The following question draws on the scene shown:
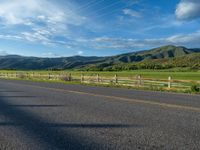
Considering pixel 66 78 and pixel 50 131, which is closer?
pixel 50 131

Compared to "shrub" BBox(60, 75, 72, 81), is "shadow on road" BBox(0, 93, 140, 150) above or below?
below

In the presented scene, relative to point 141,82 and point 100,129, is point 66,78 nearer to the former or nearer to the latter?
point 141,82

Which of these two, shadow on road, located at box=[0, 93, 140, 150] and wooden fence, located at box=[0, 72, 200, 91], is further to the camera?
wooden fence, located at box=[0, 72, 200, 91]

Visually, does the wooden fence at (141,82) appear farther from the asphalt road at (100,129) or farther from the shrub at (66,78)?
the asphalt road at (100,129)

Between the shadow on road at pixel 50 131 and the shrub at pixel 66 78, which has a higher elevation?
the shrub at pixel 66 78

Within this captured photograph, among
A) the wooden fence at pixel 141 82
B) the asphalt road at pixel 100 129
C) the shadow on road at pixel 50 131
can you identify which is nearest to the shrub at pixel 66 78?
the wooden fence at pixel 141 82

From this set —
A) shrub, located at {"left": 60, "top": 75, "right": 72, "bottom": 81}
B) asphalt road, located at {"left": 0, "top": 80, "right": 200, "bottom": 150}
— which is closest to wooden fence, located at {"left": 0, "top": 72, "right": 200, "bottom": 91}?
shrub, located at {"left": 60, "top": 75, "right": 72, "bottom": 81}

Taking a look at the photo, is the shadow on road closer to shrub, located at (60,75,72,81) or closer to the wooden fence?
the wooden fence

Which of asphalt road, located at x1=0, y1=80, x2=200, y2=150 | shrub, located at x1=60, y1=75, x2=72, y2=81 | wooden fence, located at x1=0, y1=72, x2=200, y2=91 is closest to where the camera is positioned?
asphalt road, located at x1=0, y1=80, x2=200, y2=150

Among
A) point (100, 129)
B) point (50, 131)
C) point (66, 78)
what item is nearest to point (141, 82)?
point (66, 78)

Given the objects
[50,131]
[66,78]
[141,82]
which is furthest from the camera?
[66,78]

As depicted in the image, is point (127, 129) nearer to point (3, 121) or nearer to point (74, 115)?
point (74, 115)

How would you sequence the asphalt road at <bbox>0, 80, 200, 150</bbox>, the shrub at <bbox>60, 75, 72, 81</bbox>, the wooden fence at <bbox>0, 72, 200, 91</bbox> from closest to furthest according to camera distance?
1. the asphalt road at <bbox>0, 80, 200, 150</bbox>
2. the wooden fence at <bbox>0, 72, 200, 91</bbox>
3. the shrub at <bbox>60, 75, 72, 81</bbox>

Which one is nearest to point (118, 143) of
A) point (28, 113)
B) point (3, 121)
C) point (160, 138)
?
point (160, 138)
